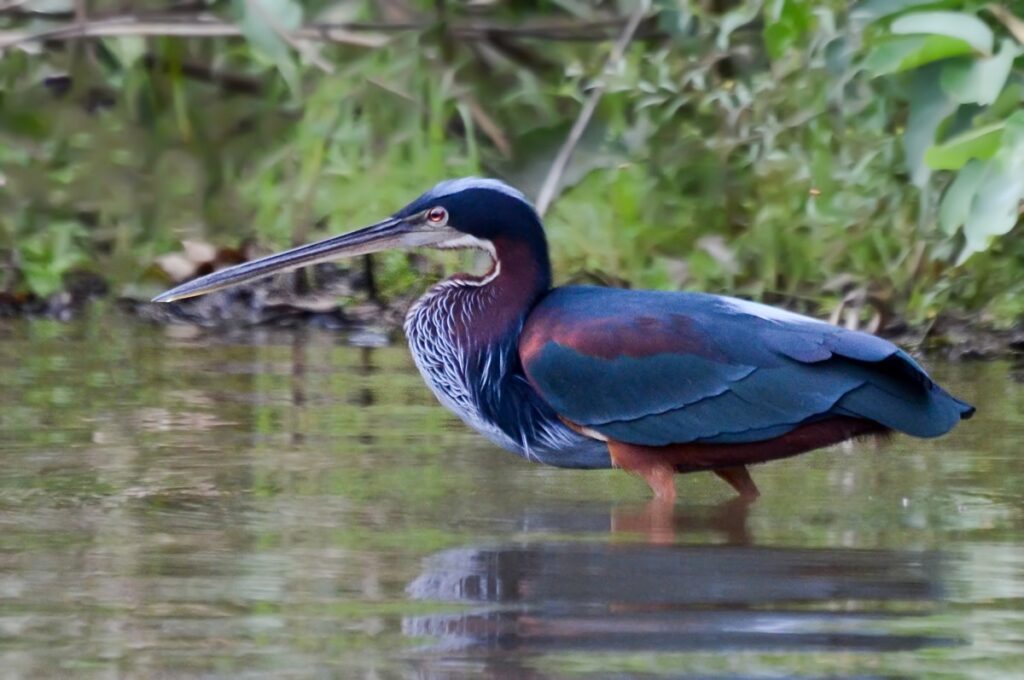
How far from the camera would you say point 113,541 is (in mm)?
4688

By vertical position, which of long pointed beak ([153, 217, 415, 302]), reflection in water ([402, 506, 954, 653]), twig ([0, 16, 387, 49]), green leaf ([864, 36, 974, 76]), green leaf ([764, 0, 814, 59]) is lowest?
reflection in water ([402, 506, 954, 653])

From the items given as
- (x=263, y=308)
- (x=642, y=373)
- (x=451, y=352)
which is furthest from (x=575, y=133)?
(x=642, y=373)

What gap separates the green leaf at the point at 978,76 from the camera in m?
6.37

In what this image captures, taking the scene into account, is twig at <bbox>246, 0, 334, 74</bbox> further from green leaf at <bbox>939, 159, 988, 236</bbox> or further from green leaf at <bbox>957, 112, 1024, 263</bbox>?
green leaf at <bbox>957, 112, 1024, 263</bbox>

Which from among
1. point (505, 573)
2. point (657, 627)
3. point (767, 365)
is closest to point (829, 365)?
point (767, 365)

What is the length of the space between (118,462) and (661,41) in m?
5.42

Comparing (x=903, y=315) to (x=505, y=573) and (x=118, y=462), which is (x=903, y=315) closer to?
(x=118, y=462)

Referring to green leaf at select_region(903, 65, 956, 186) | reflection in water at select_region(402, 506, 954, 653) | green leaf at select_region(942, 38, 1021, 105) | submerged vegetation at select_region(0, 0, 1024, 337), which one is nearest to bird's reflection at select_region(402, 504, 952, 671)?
reflection in water at select_region(402, 506, 954, 653)

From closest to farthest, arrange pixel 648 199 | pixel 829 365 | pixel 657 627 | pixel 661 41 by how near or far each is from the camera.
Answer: pixel 657 627 < pixel 829 365 < pixel 648 199 < pixel 661 41

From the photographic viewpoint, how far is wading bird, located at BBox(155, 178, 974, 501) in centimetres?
543

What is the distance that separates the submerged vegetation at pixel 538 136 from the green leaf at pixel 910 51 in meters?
0.02

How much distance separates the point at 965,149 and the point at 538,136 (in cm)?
370

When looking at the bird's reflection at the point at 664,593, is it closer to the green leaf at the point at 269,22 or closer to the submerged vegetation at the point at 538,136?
the submerged vegetation at the point at 538,136

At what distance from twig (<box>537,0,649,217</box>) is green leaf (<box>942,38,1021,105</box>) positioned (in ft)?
7.67
